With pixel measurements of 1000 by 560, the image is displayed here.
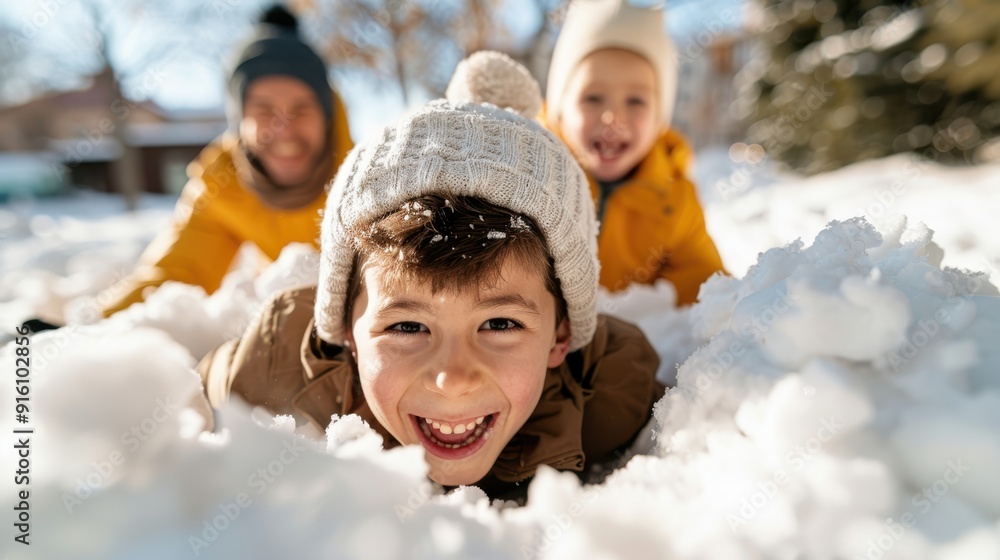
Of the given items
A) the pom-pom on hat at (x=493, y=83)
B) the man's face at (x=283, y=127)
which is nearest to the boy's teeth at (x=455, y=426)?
the pom-pom on hat at (x=493, y=83)

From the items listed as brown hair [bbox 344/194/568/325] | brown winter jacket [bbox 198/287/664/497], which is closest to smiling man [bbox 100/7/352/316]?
brown winter jacket [bbox 198/287/664/497]

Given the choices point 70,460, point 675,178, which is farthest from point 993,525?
point 675,178

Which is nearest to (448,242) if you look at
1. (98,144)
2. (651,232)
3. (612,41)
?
(651,232)

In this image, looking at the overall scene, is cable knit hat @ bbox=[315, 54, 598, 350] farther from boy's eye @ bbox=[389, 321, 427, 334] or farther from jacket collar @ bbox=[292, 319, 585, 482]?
boy's eye @ bbox=[389, 321, 427, 334]

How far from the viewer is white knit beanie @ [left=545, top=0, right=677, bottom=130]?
2.69m

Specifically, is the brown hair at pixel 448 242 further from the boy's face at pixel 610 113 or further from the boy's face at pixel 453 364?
the boy's face at pixel 610 113

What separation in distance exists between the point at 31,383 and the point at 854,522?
976mm

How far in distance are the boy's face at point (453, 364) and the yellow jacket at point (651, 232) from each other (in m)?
1.35

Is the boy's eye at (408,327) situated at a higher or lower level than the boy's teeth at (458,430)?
higher

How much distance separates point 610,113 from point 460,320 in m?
1.66

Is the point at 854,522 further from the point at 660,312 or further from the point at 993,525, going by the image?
the point at 660,312

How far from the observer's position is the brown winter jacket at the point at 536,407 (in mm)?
1336

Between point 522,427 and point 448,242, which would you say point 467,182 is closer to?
point 448,242

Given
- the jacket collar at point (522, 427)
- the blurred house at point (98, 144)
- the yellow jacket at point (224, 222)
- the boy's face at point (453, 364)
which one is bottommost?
the blurred house at point (98, 144)
